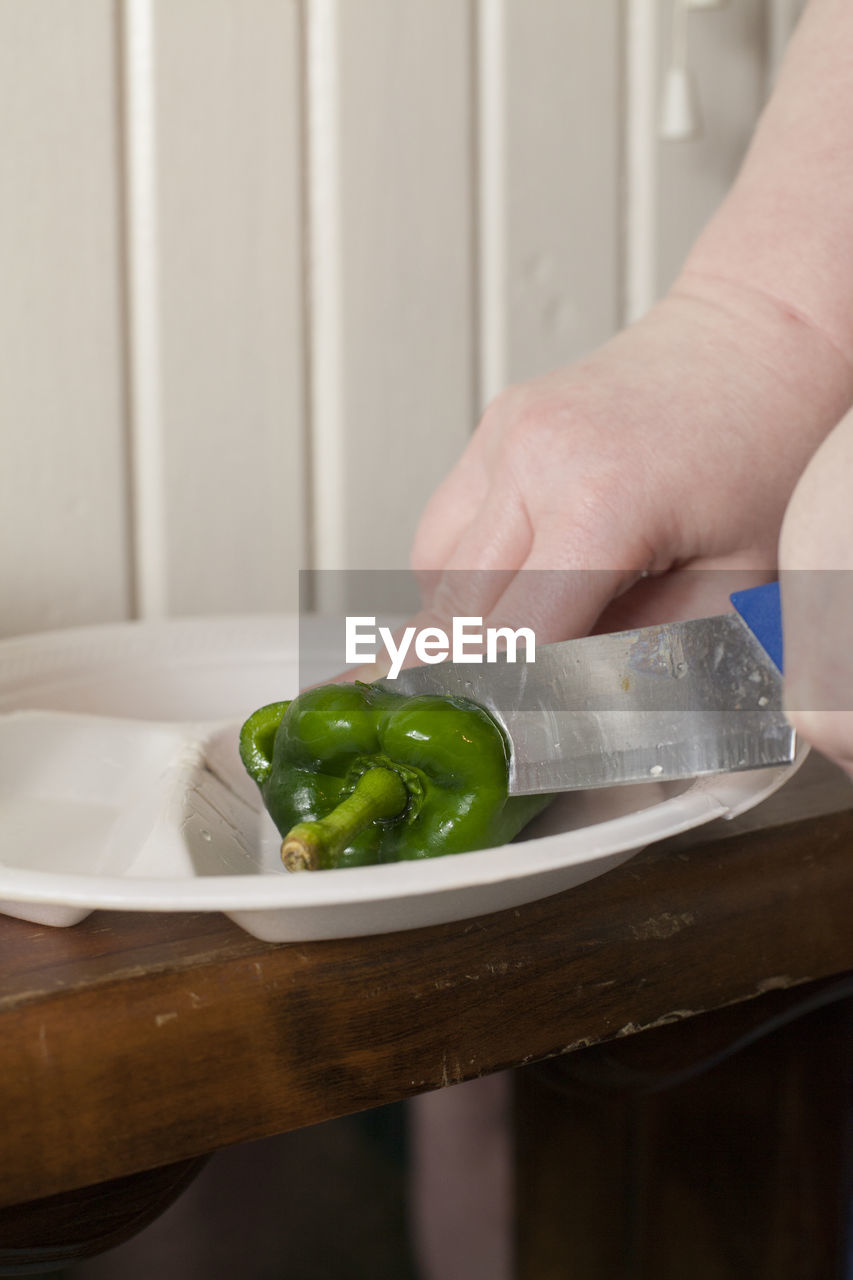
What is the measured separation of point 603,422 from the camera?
1.95 ft

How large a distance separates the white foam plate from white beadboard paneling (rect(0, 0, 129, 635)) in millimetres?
198

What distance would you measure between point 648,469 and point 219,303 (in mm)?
542

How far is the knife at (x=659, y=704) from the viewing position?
1.42 feet

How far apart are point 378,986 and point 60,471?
0.68 m

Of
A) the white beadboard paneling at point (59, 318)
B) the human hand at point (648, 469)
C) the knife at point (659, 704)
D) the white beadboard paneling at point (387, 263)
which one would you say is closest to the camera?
the knife at point (659, 704)

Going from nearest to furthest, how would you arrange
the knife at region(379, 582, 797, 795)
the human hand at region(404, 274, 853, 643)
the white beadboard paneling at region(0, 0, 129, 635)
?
the knife at region(379, 582, 797, 795), the human hand at region(404, 274, 853, 643), the white beadboard paneling at region(0, 0, 129, 635)

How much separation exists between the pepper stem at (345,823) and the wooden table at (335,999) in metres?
0.03

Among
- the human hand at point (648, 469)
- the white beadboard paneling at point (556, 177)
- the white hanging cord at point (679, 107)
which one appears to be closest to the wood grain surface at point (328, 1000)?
the human hand at point (648, 469)

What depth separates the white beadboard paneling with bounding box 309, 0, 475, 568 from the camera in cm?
101

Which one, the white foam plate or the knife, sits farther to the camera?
the knife

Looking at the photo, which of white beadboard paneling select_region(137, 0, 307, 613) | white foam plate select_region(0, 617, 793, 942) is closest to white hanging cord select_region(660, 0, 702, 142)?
white beadboard paneling select_region(137, 0, 307, 613)

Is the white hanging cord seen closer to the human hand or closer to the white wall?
the white wall

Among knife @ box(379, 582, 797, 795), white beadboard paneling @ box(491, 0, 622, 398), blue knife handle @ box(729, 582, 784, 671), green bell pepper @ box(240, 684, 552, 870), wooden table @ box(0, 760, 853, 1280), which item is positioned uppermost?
white beadboard paneling @ box(491, 0, 622, 398)

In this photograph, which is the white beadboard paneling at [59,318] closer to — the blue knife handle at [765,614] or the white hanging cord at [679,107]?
the white hanging cord at [679,107]
